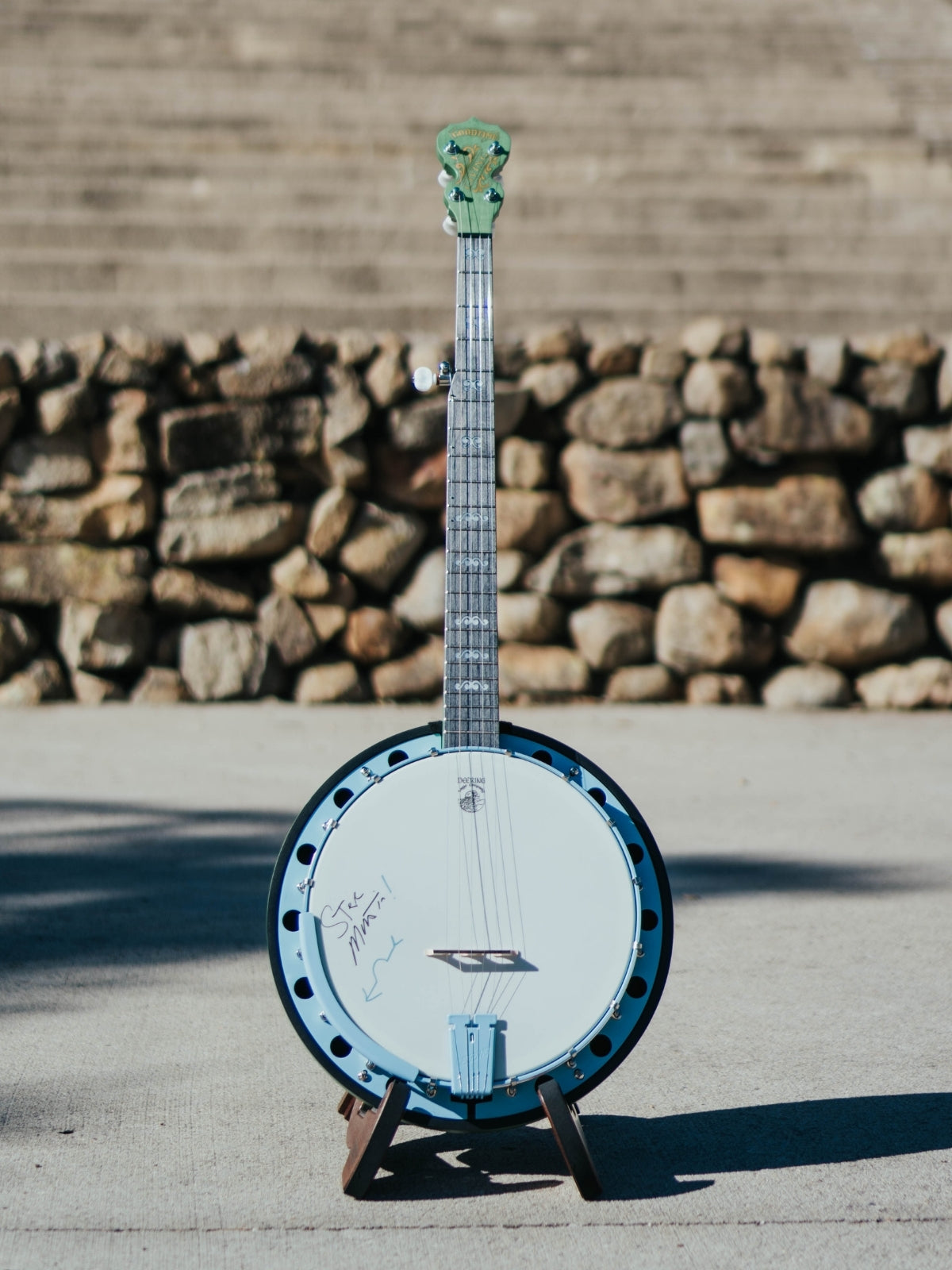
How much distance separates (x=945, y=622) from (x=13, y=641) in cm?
411

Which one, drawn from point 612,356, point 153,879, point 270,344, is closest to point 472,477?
point 153,879

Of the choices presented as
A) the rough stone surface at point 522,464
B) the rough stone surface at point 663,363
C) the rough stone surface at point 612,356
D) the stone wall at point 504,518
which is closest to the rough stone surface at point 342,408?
the stone wall at point 504,518

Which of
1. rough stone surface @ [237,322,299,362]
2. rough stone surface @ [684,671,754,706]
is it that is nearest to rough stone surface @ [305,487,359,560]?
rough stone surface @ [237,322,299,362]

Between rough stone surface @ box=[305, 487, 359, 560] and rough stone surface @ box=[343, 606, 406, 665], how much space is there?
324mm

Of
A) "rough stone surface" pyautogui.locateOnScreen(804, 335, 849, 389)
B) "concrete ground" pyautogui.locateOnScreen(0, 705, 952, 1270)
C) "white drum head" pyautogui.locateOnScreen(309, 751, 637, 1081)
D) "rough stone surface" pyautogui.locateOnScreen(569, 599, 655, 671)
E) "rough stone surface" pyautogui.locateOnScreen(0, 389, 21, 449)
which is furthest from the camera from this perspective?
"rough stone surface" pyautogui.locateOnScreen(804, 335, 849, 389)

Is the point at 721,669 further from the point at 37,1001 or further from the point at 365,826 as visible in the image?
the point at 365,826

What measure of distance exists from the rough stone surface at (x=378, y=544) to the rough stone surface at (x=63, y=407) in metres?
1.26

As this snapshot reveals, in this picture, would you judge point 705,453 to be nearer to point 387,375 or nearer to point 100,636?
point 387,375

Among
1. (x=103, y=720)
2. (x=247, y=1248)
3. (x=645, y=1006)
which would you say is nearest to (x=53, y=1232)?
(x=247, y=1248)

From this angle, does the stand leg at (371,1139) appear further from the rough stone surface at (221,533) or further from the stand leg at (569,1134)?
the rough stone surface at (221,533)

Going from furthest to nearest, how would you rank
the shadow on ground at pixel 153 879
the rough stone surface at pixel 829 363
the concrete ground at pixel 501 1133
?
the rough stone surface at pixel 829 363 → the shadow on ground at pixel 153 879 → the concrete ground at pixel 501 1133

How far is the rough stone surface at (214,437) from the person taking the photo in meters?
6.28

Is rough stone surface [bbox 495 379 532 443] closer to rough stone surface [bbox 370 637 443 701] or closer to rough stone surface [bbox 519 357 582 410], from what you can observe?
rough stone surface [bbox 519 357 582 410]

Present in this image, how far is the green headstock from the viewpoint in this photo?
213 centimetres
